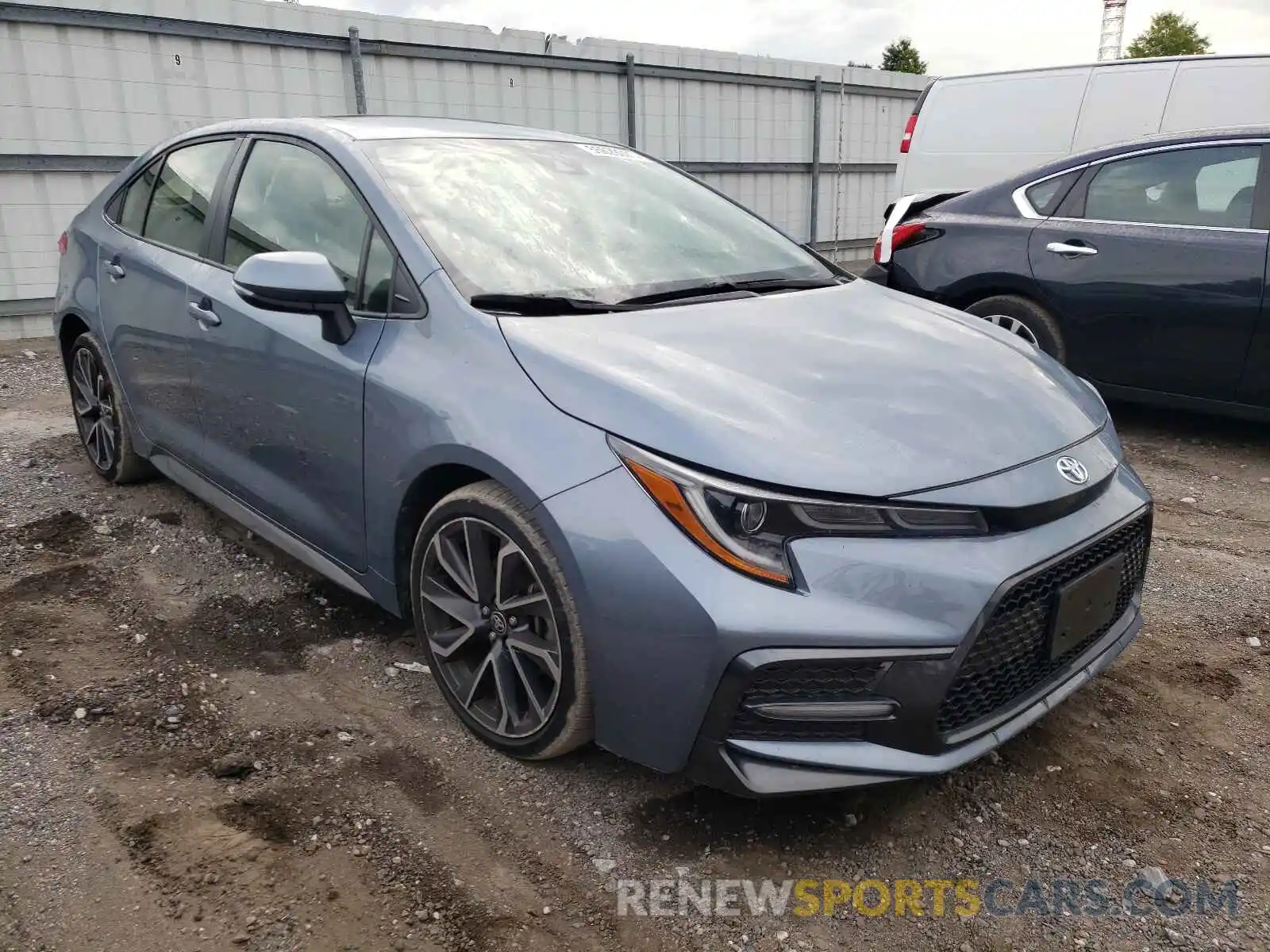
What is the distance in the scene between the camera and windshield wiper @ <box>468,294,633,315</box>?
2.48 metres

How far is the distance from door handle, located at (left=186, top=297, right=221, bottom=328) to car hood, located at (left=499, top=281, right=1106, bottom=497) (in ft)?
4.37

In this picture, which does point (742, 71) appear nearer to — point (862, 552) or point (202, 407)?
point (202, 407)

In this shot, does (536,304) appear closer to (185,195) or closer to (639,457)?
(639,457)

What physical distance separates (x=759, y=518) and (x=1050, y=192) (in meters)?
4.19

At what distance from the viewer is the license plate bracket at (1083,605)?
2.15m

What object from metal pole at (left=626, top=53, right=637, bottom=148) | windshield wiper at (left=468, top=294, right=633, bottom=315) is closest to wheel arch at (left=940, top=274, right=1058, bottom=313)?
windshield wiper at (left=468, top=294, right=633, bottom=315)

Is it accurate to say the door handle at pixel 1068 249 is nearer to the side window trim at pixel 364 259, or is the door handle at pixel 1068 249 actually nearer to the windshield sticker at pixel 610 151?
the windshield sticker at pixel 610 151

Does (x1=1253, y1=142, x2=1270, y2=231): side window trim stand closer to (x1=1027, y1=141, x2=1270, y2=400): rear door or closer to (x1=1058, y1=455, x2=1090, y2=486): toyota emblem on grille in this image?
(x1=1027, y1=141, x2=1270, y2=400): rear door

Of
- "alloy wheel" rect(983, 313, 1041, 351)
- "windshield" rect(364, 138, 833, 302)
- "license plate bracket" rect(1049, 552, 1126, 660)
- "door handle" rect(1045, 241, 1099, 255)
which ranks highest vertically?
"windshield" rect(364, 138, 833, 302)

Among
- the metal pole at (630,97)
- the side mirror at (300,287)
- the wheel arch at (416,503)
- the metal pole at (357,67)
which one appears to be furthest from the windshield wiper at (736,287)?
the metal pole at (630,97)

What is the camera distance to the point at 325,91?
29.9 feet

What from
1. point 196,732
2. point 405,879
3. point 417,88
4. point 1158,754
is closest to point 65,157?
point 417,88

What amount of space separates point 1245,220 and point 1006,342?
2.63 m

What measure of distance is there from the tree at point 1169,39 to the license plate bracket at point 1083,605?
55.4 m
